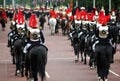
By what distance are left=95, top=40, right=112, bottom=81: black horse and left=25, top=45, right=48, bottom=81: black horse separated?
75.8 inches

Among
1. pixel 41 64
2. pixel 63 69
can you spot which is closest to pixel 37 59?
pixel 41 64

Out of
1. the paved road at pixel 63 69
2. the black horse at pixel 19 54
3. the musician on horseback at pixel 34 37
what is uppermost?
the musician on horseback at pixel 34 37

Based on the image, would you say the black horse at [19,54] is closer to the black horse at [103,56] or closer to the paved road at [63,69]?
the paved road at [63,69]

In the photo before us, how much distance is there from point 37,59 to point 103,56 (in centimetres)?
229

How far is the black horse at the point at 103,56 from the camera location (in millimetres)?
21250

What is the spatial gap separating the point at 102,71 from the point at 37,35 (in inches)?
98.1

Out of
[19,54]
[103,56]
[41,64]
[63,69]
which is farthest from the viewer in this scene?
[63,69]

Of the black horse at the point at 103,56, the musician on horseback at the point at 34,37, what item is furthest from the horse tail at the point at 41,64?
the black horse at the point at 103,56

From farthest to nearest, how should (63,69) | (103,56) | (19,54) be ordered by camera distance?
1. (63,69)
2. (19,54)
3. (103,56)

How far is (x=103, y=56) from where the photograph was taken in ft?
69.7

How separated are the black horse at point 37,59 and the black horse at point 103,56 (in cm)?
192

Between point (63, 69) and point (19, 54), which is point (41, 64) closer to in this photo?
point (19, 54)

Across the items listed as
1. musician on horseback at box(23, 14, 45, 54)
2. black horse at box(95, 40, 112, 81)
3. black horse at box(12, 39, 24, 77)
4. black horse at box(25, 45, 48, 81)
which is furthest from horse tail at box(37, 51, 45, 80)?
black horse at box(12, 39, 24, 77)

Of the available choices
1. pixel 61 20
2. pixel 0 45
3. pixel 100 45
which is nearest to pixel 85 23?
pixel 100 45
